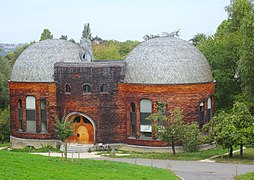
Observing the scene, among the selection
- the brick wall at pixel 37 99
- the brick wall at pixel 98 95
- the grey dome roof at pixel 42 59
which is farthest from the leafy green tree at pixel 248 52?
the brick wall at pixel 37 99

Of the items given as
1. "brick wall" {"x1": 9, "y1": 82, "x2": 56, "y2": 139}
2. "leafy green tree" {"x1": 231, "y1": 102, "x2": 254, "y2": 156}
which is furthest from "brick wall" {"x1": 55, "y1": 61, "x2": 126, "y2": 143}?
"leafy green tree" {"x1": 231, "y1": 102, "x2": 254, "y2": 156}

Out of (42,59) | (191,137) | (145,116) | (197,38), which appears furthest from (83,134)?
(197,38)

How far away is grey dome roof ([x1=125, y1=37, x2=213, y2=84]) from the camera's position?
44281 mm

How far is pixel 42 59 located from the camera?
47688mm

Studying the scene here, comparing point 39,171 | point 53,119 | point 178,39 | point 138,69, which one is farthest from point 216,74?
point 39,171

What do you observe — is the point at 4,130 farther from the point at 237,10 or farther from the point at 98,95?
the point at 237,10

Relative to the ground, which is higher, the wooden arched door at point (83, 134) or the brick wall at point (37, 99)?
the brick wall at point (37, 99)

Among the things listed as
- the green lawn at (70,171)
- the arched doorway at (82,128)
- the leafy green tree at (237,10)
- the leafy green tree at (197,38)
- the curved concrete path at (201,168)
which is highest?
the leafy green tree at (197,38)

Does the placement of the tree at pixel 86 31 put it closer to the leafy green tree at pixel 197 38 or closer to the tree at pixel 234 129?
the tree at pixel 234 129

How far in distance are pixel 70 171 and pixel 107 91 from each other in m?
19.9

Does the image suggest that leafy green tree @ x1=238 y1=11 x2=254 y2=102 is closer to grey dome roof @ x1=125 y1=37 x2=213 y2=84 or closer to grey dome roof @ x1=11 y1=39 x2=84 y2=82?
grey dome roof @ x1=125 y1=37 x2=213 y2=84

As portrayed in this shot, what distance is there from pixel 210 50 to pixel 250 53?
11.9 m

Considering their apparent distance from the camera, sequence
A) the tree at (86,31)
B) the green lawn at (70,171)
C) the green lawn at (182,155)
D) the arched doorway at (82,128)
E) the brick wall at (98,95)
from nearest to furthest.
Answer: the green lawn at (70,171)
the green lawn at (182,155)
the brick wall at (98,95)
the arched doorway at (82,128)
the tree at (86,31)

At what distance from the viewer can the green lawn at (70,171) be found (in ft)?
78.9
